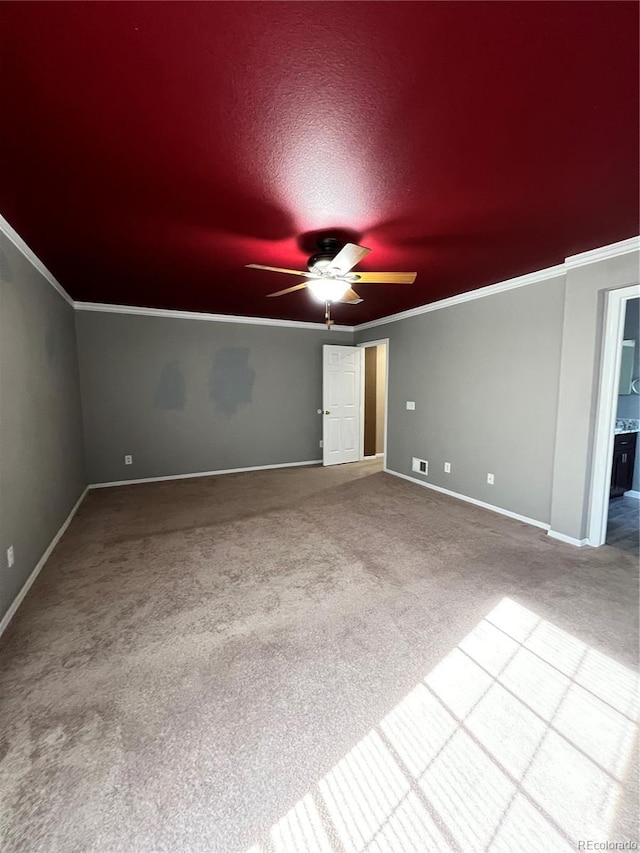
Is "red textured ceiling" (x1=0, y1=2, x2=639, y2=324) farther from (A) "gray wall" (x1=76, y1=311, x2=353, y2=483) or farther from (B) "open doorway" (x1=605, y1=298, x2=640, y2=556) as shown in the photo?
(B) "open doorway" (x1=605, y1=298, x2=640, y2=556)

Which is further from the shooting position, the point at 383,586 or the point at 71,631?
the point at 383,586

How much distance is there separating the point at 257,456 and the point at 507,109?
5003 millimetres

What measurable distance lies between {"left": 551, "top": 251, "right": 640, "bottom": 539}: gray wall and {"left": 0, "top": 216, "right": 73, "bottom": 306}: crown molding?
13.6ft

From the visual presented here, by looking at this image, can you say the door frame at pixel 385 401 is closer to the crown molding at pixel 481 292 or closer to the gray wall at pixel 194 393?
the crown molding at pixel 481 292

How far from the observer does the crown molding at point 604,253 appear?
8.38 ft

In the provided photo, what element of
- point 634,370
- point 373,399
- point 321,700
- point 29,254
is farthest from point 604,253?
point 29,254

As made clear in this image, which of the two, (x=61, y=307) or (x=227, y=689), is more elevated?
(x=61, y=307)

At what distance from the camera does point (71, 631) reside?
2012 mm

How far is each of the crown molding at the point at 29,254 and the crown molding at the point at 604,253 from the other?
13.4 feet

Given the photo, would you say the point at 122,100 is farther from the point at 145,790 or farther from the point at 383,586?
the point at 383,586

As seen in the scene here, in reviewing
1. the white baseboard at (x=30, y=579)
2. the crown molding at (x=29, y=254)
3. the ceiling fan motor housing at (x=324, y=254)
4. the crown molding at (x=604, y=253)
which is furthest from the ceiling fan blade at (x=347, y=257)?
the white baseboard at (x=30, y=579)

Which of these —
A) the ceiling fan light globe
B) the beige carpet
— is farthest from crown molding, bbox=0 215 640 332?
the beige carpet

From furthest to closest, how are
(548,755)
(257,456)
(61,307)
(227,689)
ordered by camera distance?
(257,456) < (61,307) < (227,689) < (548,755)

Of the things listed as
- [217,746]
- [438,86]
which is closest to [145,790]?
[217,746]
